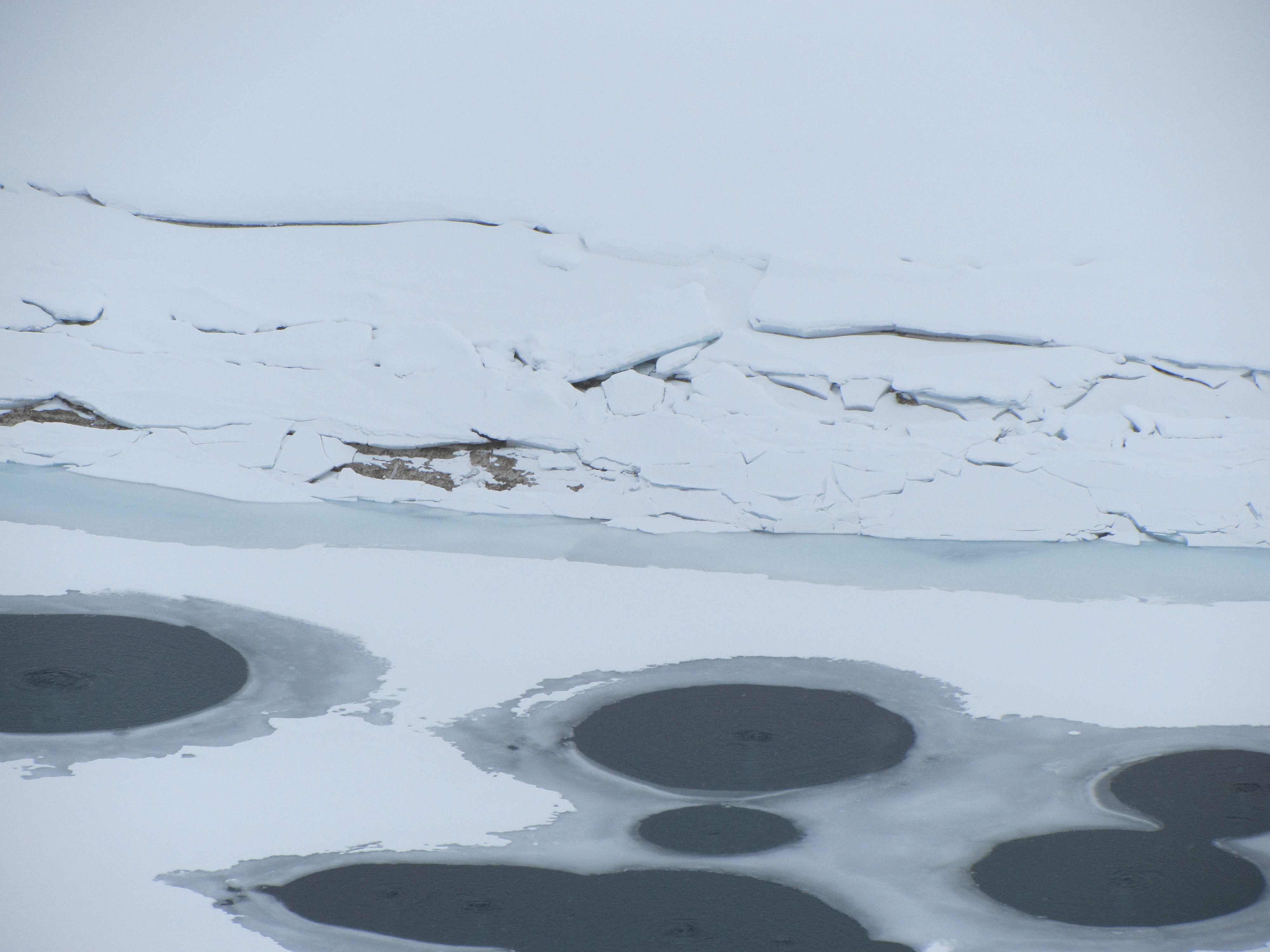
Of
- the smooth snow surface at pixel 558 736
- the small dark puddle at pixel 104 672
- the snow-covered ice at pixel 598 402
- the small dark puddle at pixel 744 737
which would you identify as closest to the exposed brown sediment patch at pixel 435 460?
the snow-covered ice at pixel 598 402

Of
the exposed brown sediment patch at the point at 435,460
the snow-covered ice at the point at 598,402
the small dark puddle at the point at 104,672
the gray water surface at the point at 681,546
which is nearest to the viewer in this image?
the small dark puddle at the point at 104,672

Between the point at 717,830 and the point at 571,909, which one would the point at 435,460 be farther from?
the point at 571,909

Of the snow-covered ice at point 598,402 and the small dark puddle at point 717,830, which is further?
the snow-covered ice at point 598,402

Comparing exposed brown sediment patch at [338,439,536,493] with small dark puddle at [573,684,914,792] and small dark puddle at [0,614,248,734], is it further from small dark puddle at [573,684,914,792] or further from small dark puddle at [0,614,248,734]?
small dark puddle at [573,684,914,792]

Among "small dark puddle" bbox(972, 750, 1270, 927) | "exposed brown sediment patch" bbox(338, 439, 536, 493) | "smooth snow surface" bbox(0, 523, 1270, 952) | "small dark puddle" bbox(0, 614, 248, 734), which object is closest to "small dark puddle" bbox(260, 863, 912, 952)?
"smooth snow surface" bbox(0, 523, 1270, 952)

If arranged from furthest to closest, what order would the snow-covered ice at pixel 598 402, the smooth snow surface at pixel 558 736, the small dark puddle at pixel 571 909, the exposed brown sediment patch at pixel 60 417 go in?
the exposed brown sediment patch at pixel 60 417
the snow-covered ice at pixel 598 402
the smooth snow surface at pixel 558 736
the small dark puddle at pixel 571 909

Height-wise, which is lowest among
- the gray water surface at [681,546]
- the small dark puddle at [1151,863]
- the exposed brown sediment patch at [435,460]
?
the small dark puddle at [1151,863]

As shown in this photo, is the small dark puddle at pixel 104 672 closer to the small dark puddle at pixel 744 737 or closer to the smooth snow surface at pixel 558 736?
the smooth snow surface at pixel 558 736
